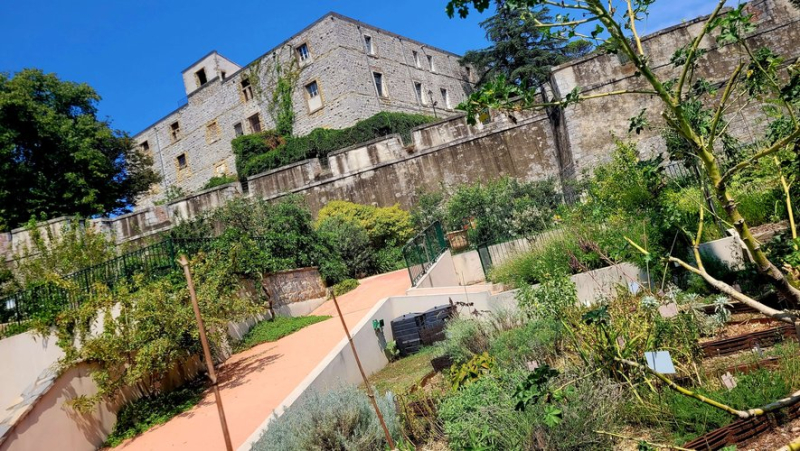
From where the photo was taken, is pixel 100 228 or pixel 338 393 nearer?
pixel 338 393

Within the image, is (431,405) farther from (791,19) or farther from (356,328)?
(791,19)

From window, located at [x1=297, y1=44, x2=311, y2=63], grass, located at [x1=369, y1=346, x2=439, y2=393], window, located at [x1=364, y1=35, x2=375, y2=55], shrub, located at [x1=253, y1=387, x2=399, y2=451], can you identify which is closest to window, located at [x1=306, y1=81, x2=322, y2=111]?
window, located at [x1=297, y1=44, x2=311, y2=63]

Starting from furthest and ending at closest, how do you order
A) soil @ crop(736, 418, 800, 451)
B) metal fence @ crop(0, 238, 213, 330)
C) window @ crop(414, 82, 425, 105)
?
window @ crop(414, 82, 425, 105) < metal fence @ crop(0, 238, 213, 330) < soil @ crop(736, 418, 800, 451)

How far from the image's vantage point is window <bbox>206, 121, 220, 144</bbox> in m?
32.2

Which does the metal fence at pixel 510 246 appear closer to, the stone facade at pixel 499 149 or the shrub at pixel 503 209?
the shrub at pixel 503 209

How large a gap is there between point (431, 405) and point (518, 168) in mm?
14300

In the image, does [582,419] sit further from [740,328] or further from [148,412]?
[148,412]

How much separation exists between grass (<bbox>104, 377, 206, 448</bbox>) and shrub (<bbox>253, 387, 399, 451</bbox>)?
3.14 meters

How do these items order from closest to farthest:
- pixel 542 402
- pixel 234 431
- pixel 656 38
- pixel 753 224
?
pixel 542 402 → pixel 234 431 → pixel 753 224 → pixel 656 38

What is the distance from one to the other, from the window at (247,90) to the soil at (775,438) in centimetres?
3092

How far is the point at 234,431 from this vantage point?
5.57 metres

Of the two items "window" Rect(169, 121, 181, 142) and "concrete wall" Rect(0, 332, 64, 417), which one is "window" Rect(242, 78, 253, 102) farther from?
"concrete wall" Rect(0, 332, 64, 417)

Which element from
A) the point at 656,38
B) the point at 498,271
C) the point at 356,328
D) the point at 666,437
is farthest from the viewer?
the point at 656,38

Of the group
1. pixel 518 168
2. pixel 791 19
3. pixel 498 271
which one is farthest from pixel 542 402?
pixel 791 19
